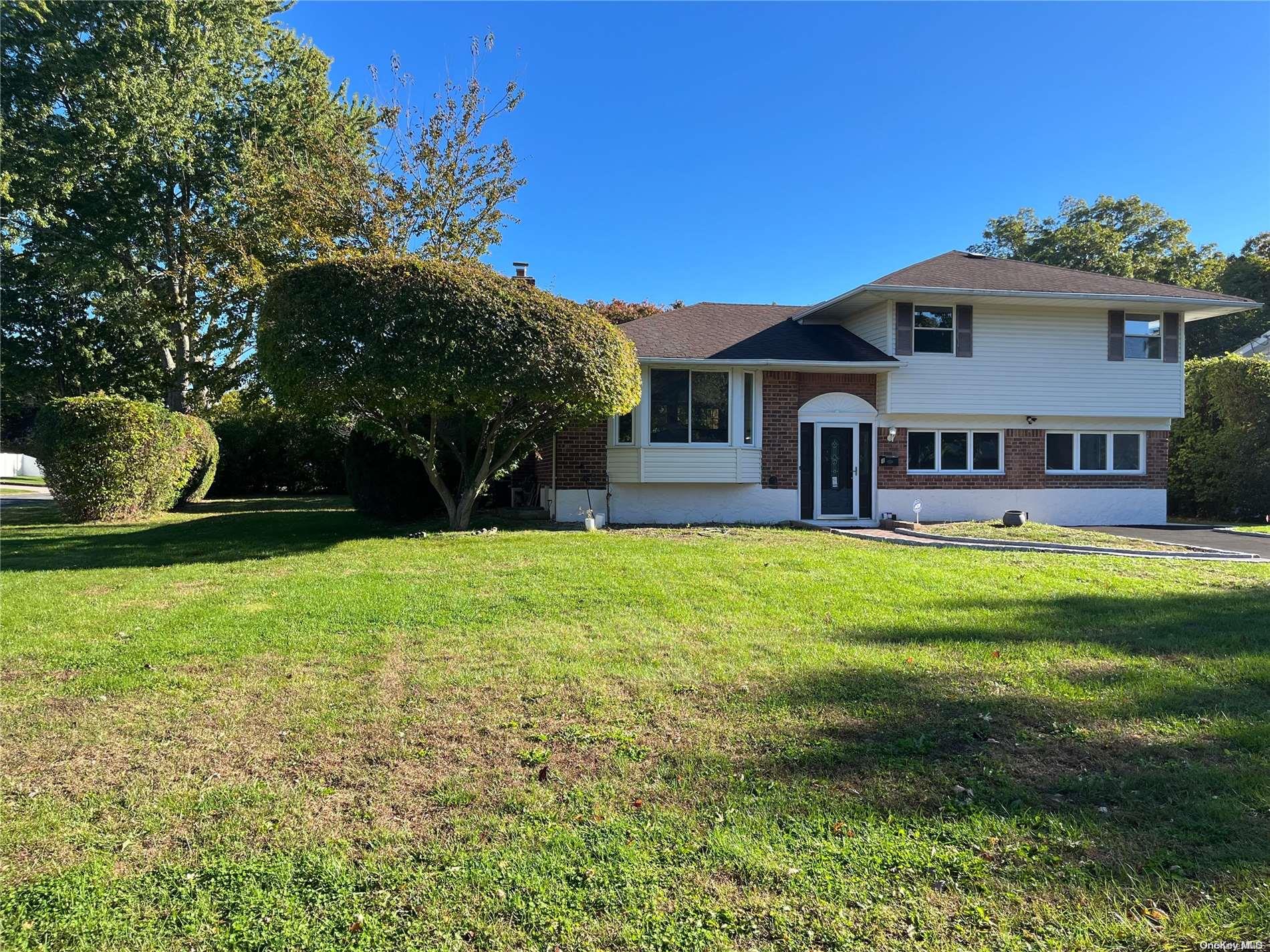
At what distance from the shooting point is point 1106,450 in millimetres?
16734

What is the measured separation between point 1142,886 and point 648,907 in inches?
70.0

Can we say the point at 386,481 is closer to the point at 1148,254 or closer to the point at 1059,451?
the point at 1059,451

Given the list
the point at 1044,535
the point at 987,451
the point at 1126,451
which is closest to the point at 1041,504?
the point at 987,451

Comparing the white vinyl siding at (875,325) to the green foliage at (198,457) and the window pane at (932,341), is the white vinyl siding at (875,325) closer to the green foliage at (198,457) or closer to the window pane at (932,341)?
the window pane at (932,341)

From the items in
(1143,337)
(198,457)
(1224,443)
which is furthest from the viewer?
(1224,443)

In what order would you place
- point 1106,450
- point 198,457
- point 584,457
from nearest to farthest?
point 584,457 → point 1106,450 → point 198,457

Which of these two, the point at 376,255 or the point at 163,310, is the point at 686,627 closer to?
the point at 376,255

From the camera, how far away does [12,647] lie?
217 inches

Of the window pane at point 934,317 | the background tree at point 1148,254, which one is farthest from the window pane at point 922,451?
the background tree at point 1148,254

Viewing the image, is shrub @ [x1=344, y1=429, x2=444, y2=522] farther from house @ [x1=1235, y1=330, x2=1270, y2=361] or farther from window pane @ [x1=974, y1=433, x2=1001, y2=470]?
house @ [x1=1235, y1=330, x2=1270, y2=361]

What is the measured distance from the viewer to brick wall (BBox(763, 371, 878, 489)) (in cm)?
1530

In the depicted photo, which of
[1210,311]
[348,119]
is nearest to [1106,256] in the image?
[1210,311]

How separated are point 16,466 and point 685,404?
44.8 metres

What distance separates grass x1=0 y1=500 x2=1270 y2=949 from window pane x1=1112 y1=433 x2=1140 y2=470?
1114 cm
